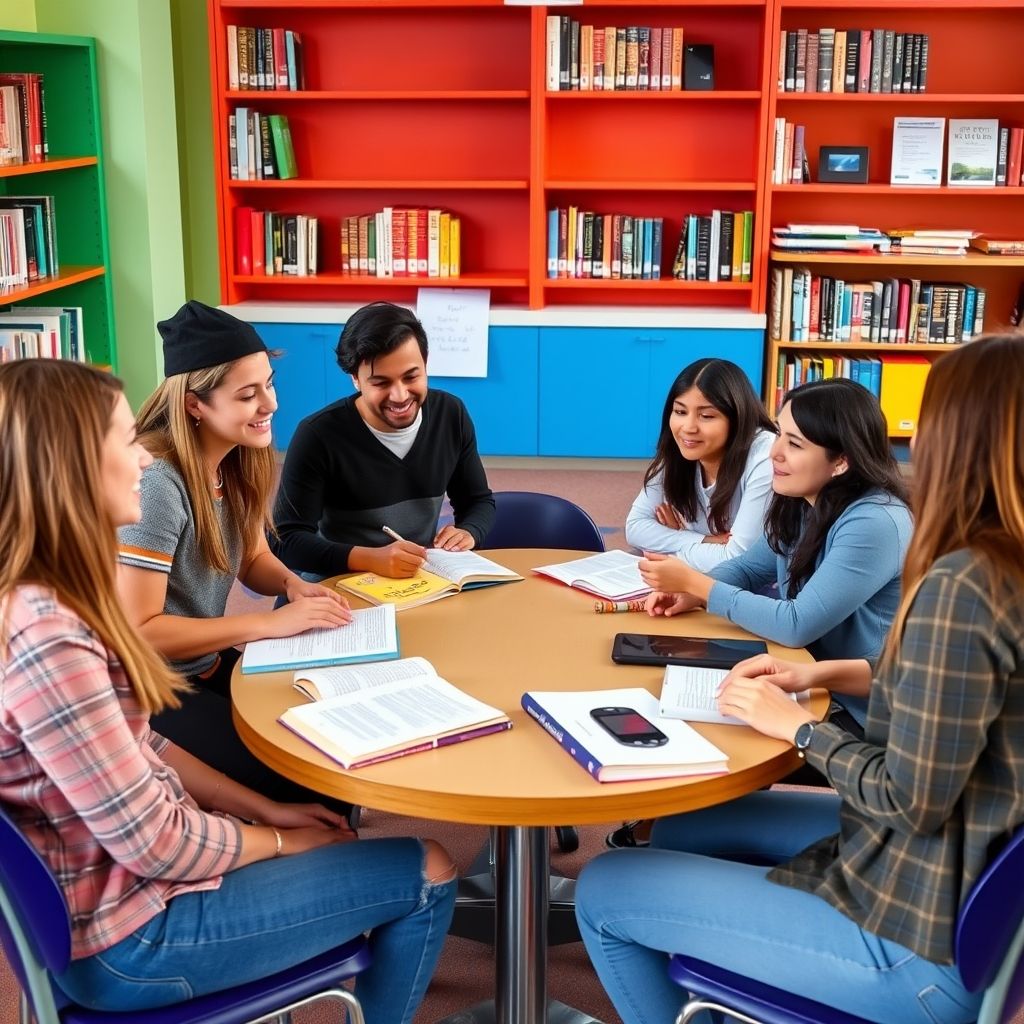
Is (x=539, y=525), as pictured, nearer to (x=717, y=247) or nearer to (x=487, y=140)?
(x=717, y=247)

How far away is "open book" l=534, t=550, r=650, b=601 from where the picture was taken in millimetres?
2328

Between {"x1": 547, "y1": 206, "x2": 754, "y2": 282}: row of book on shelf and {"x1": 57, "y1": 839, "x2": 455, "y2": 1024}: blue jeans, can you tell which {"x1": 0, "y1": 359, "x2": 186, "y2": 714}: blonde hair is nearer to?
{"x1": 57, "y1": 839, "x2": 455, "y2": 1024}: blue jeans

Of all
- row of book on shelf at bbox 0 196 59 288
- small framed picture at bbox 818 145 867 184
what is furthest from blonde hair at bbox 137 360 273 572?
small framed picture at bbox 818 145 867 184

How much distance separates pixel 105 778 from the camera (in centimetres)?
142

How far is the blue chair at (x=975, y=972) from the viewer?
4.49 ft

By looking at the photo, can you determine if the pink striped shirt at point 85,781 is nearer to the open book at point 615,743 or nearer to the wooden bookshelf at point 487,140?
the open book at point 615,743

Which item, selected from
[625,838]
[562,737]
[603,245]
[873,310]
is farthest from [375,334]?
[873,310]

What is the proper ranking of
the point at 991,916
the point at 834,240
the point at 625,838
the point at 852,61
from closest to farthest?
1. the point at 991,916
2. the point at 625,838
3. the point at 852,61
4. the point at 834,240

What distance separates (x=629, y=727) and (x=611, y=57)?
4.27m

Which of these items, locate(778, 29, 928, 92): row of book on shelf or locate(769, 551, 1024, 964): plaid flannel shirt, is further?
locate(778, 29, 928, 92): row of book on shelf

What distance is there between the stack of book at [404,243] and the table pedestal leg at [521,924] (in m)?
4.05

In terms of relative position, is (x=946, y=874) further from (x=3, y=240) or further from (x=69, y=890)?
(x=3, y=240)

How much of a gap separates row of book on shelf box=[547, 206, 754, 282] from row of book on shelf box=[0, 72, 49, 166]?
213 centimetres

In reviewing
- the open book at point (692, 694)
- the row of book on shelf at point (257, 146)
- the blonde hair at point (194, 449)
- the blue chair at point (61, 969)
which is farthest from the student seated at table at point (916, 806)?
the row of book on shelf at point (257, 146)
